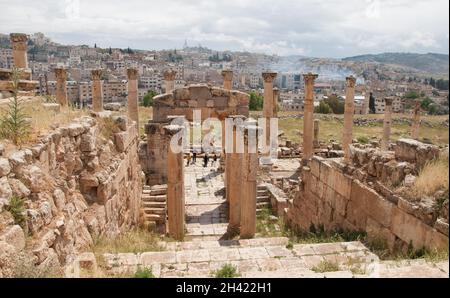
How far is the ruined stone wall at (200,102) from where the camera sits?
49.5 feet

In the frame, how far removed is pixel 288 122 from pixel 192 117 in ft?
94.0

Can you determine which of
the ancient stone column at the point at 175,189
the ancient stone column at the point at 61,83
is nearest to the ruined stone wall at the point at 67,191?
the ancient stone column at the point at 175,189

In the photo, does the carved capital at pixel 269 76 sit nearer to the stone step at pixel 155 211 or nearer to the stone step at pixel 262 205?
the stone step at pixel 262 205

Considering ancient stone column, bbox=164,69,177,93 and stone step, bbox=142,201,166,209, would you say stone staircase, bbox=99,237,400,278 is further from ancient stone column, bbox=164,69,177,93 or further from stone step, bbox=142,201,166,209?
ancient stone column, bbox=164,69,177,93

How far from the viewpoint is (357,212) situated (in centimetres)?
764

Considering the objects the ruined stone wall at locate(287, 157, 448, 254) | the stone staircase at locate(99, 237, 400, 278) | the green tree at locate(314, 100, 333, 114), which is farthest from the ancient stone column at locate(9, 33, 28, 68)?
the green tree at locate(314, 100, 333, 114)

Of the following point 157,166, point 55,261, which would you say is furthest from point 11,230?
point 157,166

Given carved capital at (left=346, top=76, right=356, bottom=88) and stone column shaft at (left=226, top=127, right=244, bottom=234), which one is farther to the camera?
carved capital at (left=346, top=76, right=356, bottom=88)

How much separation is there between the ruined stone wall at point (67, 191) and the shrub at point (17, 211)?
0.11 feet

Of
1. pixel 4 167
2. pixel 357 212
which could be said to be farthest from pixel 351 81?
pixel 4 167

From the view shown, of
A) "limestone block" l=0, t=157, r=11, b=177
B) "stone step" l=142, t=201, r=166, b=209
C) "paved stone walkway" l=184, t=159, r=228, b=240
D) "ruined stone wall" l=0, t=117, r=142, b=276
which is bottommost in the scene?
"paved stone walkway" l=184, t=159, r=228, b=240

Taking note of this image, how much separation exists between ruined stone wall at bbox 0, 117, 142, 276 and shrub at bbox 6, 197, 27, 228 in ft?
0.11

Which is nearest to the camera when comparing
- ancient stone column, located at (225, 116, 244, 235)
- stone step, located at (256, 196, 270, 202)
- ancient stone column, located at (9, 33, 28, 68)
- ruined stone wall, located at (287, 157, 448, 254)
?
ruined stone wall, located at (287, 157, 448, 254)

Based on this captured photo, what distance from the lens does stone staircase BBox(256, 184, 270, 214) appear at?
45.6 feet
